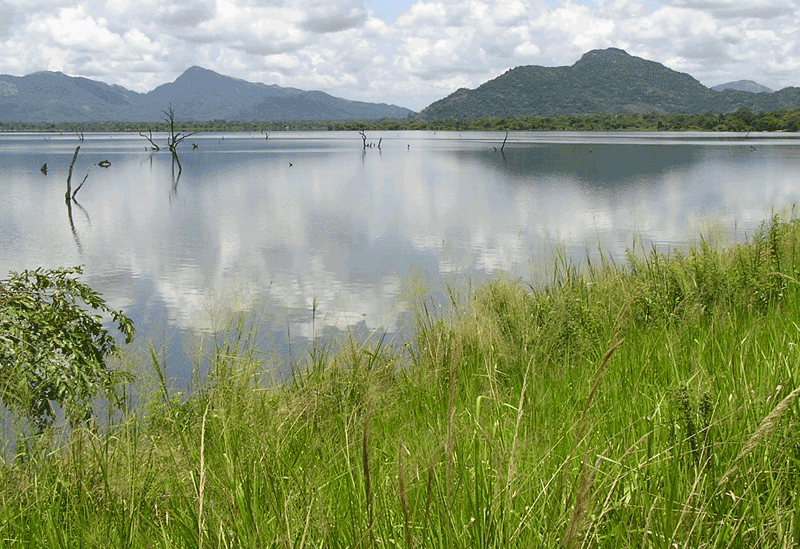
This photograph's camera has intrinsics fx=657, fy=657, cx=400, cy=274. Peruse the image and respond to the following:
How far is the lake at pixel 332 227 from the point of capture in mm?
10695

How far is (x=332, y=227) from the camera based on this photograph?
20.6 m

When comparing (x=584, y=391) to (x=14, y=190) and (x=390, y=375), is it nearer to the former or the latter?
(x=390, y=375)

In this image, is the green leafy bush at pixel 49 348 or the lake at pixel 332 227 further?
the lake at pixel 332 227

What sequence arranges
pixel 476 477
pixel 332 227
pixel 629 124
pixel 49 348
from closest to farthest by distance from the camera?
pixel 476 477
pixel 49 348
pixel 332 227
pixel 629 124

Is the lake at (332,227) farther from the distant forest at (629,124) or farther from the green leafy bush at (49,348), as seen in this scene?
the distant forest at (629,124)

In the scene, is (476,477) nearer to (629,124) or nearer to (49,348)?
(49,348)

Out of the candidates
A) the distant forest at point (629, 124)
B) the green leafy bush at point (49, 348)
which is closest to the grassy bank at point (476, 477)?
the green leafy bush at point (49, 348)

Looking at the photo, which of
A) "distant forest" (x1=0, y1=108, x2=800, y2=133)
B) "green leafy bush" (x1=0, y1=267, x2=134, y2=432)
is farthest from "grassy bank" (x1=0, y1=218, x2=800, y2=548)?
"distant forest" (x1=0, y1=108, x2=800, y2=133)

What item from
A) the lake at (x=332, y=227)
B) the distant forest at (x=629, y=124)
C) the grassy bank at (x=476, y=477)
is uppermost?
the distant forest at (x=629, y=124)

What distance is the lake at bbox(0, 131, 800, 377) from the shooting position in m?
10.7

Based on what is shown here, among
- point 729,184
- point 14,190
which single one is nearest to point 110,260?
point 14,190

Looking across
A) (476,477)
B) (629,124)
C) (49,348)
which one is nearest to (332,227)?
(49,348)

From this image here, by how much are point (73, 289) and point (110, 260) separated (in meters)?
11.1

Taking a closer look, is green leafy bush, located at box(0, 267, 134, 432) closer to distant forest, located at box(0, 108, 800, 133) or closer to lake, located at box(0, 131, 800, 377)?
lake, located at box(0, 131, 800, 377)
